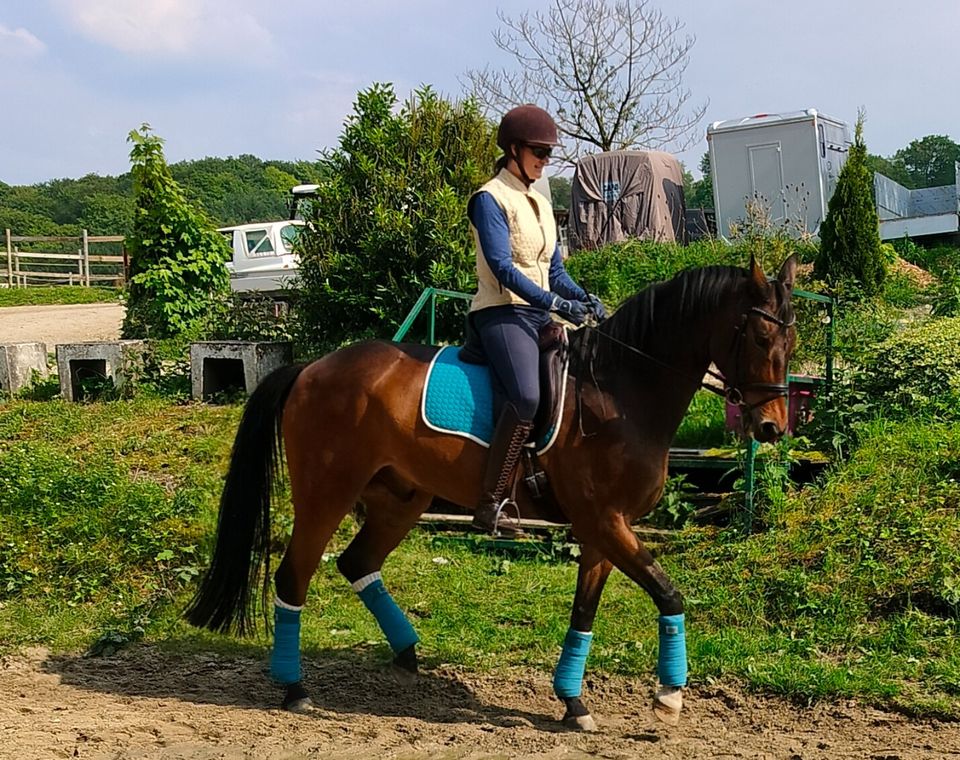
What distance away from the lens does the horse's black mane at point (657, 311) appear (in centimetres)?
443

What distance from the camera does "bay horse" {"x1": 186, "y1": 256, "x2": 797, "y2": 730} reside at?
4.36 metres

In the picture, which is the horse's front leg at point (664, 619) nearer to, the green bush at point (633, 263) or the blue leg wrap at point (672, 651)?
the blue leg wrap at point (672, 651)

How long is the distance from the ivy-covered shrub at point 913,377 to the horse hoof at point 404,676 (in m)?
4.23

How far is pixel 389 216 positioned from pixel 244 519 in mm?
5162

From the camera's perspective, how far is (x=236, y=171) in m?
85.4

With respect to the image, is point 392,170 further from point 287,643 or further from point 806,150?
point 806,150

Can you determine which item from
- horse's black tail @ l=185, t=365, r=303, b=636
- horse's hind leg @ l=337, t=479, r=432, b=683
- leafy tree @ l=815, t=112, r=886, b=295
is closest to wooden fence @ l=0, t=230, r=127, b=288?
leafy tree @ l=815, t=112, r=886, b=295

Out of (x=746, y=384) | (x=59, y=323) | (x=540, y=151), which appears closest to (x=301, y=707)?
(x=746, y=384)

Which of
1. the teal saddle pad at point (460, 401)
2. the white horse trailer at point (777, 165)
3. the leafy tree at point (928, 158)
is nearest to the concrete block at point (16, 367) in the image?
the teal saddle pad at point (460, 401)

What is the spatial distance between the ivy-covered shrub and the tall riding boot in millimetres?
3952

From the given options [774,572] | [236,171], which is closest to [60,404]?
[774,572]

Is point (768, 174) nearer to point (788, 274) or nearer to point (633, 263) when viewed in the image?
point (633, 263)

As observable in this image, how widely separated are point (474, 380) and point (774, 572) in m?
2.50

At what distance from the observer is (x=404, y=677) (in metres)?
5.20
